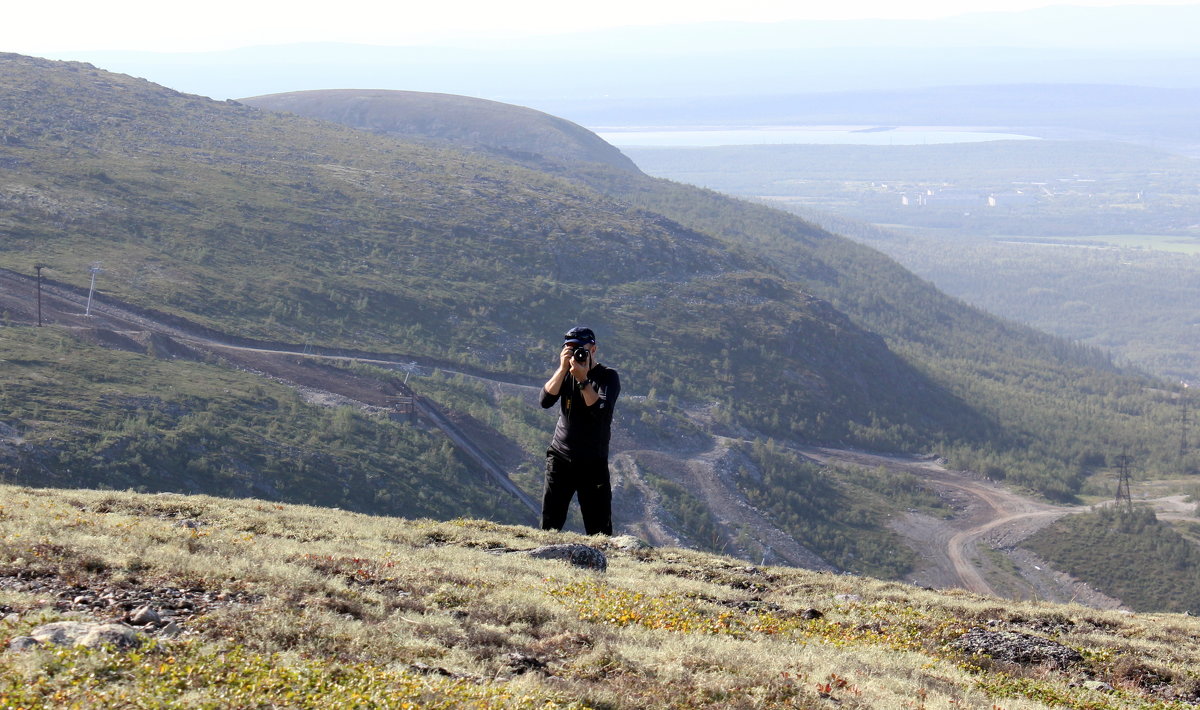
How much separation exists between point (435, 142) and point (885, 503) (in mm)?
89393

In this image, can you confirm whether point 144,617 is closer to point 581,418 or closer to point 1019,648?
point 581,418

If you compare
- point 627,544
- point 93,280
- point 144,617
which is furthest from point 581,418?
point 93,280

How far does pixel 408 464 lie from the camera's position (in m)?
45.6

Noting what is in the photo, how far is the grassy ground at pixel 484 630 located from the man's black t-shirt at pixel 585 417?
57.8 inches

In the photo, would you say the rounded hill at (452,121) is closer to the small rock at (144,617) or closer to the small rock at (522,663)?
the small rock at (144,617)

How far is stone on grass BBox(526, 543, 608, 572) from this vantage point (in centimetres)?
1279

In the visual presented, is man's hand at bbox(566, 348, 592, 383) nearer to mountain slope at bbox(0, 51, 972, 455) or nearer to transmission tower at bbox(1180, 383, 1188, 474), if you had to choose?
mountain slope at bbox(0, 51, 972, 455)

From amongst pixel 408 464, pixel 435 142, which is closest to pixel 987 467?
pixel 408 464

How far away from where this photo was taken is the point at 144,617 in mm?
8000

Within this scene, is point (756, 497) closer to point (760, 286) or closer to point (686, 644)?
point (760, 286)

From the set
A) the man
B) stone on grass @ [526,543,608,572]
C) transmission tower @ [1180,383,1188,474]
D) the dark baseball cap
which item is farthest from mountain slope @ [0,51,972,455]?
the dark baseball cap

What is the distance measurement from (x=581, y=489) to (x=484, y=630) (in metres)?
3.60

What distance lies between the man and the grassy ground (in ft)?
3.51

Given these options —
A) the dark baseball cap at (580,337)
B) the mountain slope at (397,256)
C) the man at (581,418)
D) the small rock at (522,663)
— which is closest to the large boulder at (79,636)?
the small rock at (522,663)
